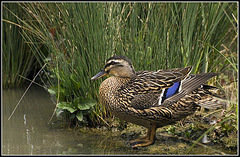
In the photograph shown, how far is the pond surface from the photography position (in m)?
4.36

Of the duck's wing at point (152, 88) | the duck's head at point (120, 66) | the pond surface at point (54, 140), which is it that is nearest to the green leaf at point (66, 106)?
the pond surface at point (54, 140)

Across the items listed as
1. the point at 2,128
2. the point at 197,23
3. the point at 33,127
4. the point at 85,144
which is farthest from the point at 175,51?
the point at 2,128

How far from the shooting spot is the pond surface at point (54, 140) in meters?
4.36

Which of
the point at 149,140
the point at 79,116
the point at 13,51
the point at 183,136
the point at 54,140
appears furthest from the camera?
the point at 13,51

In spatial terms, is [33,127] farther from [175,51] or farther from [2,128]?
[175,51]

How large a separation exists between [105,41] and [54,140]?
128cm

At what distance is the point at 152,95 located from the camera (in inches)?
165

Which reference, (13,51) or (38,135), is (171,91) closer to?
(38,135)

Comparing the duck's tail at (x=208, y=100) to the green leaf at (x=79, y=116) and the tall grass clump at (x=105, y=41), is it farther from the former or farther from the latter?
the green leaf at (x=79, y=116)

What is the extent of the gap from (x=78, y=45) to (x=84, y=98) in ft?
2.10

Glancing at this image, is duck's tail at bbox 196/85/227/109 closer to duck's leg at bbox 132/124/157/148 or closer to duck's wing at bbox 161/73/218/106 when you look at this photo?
duck's wing at bbox 161/73/218/106

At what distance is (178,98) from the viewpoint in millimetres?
4176

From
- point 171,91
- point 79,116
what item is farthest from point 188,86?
point 79,116

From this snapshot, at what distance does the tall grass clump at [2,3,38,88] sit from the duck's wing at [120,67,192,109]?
2.96m
